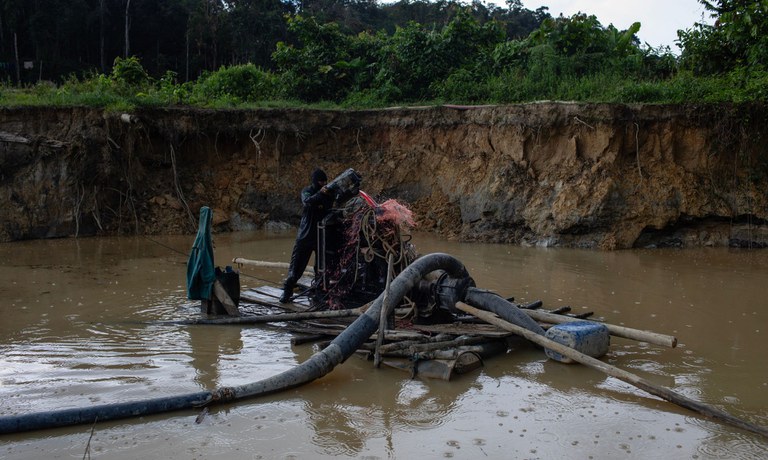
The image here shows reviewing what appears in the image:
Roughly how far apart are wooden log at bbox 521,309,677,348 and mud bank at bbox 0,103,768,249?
24.0ft

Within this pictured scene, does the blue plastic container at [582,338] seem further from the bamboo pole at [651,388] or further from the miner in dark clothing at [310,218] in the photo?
the miner in dark clothing at [310,218]

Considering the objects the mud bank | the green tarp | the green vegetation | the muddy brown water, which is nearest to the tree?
the green vegetation

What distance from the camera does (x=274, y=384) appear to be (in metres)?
5.28

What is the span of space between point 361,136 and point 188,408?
43.0 ft

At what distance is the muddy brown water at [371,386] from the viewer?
4.46 m

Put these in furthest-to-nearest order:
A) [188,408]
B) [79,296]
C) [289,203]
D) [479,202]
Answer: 1. [289,203]
2. [479,202]
3. [79,296]
4. [188,408]

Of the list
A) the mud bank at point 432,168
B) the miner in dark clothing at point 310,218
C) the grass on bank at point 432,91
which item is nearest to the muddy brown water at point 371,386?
the miner in dark clothing at point 310,218

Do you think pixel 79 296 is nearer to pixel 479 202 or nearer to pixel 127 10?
pixel 479 202

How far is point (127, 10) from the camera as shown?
2834 centimetres

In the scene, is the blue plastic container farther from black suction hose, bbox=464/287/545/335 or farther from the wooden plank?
the wooden plank

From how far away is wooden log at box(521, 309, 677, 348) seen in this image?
5.72 metres

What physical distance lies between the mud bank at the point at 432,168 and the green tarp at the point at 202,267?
8289 mm

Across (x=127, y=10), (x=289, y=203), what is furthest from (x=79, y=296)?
(x=127, y=10)

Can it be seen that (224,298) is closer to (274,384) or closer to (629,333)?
(274,384)
